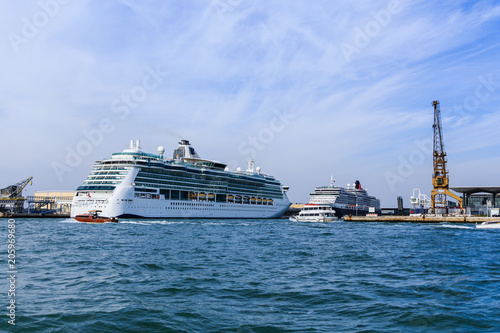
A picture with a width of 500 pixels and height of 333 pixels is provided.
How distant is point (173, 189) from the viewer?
3450 inches

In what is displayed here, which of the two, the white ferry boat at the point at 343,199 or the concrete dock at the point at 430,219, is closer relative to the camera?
the concrete dock at the point at 430,219

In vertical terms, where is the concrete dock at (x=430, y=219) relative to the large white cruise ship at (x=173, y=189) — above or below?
below

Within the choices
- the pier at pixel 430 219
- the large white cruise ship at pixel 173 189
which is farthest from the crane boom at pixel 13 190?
the pier at pixel 430 219

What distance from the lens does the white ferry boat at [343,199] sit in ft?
451

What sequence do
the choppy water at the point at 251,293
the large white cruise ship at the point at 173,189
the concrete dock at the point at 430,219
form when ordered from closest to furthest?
the choppy water at the point at 251,293 → the large white cruise ship at the point at 173,189 → the concrete dock at the point at 430,219

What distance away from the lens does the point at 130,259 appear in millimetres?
22141

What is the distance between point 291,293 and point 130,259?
36.9 feet

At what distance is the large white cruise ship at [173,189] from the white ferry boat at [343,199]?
26.4 meters

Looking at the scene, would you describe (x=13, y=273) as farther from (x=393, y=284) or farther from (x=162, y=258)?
(x=393, y=284)

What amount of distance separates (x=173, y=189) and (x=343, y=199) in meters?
74.9

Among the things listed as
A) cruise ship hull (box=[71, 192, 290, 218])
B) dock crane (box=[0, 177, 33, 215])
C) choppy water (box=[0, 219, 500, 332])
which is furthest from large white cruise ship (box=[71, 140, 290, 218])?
choppy water (box=[0, 219, 500, 332])

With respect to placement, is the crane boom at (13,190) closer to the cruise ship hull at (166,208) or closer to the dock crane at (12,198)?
the dock crane at (12,198)

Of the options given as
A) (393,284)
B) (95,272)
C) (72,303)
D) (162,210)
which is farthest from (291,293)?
(162,210)

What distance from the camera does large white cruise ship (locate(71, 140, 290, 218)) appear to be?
75.7 m
